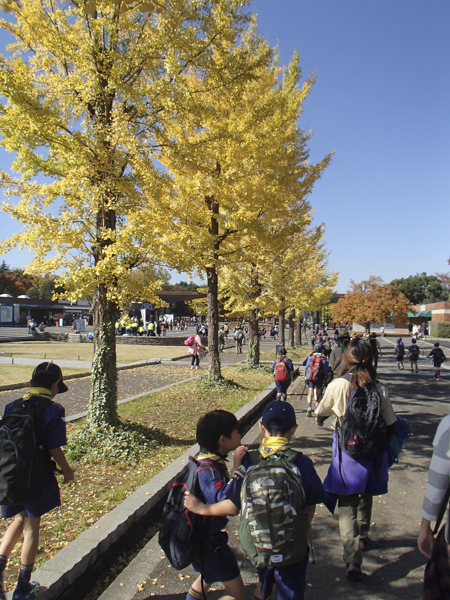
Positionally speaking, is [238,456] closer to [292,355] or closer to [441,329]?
[292,355]

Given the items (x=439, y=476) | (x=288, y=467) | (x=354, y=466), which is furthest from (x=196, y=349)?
(x=439, y=476)

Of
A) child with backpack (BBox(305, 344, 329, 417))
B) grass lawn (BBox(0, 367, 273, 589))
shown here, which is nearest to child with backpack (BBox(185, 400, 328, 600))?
grass lawn (BBox(0, 367, 273, 589))

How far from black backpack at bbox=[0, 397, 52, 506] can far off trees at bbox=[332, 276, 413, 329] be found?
26458mm

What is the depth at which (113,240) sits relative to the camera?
5711 millimetres

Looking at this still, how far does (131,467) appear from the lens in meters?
5.09

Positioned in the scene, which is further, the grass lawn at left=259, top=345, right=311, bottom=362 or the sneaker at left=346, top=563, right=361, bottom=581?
the grass lawn at left=259, top=345, right=311, bottom=362

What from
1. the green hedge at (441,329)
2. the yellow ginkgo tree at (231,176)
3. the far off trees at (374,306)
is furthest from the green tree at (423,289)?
the yellow ginkgo tree at (231,176)

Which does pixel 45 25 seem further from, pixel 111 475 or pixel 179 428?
pixel 179 428

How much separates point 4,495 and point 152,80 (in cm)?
550

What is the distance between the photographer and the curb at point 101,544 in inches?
113

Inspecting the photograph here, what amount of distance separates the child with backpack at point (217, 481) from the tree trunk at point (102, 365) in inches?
147

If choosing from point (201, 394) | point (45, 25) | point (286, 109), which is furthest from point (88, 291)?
Result: point (286, 109)

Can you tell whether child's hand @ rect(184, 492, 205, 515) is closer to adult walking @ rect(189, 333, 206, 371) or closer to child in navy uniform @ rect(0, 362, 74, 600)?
child in navy uniform @ rect(0, 362, 74, 600)

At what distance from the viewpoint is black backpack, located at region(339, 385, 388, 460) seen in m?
3.13
